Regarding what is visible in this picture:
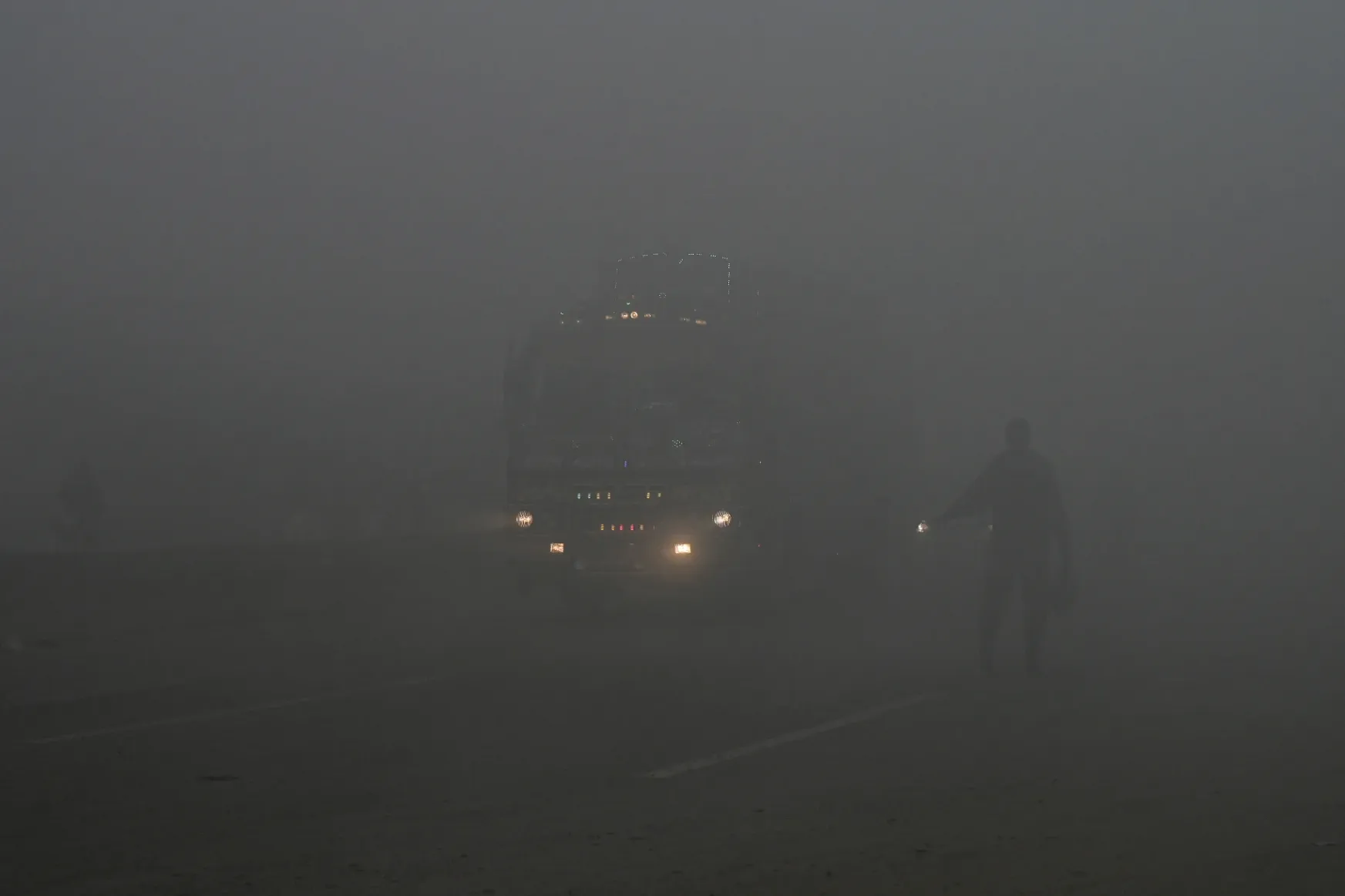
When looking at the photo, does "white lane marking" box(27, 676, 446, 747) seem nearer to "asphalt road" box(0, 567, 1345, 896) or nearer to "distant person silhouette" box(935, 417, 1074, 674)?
"asphalt road" box(0, 567, 1345, 896)

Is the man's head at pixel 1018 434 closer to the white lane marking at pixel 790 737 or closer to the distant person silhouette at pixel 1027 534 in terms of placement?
the distant person silhouette at pixel 1027 534

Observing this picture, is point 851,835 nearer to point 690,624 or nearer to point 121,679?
point 121,679

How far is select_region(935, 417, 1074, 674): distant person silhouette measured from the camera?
1252cm

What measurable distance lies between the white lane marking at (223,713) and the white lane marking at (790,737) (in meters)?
3.35

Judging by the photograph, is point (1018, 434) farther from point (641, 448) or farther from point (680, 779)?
point (641, 448)

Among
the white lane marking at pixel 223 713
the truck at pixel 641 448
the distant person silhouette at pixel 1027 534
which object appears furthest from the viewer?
the truck at pixel 641 448

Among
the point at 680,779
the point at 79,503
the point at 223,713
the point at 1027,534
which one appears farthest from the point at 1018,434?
the point at 79,503

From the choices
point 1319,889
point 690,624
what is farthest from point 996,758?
point 690,624

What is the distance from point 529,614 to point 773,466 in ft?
12.2

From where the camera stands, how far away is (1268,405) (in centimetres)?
3834

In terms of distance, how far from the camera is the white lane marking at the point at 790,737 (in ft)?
27.1

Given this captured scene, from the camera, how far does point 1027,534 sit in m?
12.6

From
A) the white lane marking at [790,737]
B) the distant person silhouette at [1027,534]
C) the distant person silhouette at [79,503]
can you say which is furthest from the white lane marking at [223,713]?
the distant person silhouette at [79,503]

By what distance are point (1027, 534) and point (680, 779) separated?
544 centimetres
